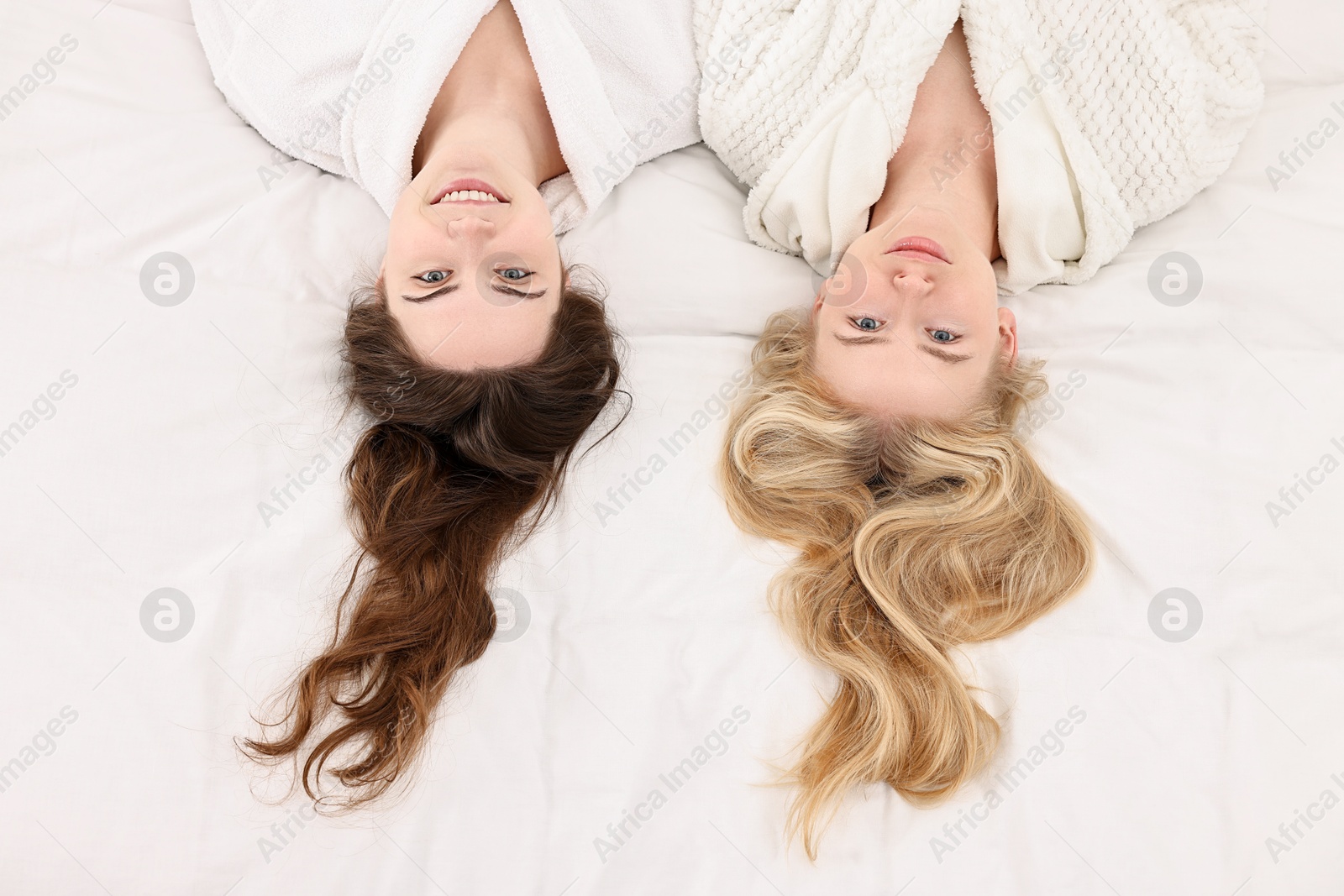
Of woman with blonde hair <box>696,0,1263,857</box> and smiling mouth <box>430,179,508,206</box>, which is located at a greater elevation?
smiling mouth <box>430,179,508,206</box>

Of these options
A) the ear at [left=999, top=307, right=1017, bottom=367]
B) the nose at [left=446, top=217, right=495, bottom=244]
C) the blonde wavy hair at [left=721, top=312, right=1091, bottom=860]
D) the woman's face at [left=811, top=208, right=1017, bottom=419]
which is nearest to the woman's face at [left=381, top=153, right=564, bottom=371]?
the nose at [left=446, top=217, right=495, bottom=244]

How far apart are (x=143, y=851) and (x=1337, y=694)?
185 cm

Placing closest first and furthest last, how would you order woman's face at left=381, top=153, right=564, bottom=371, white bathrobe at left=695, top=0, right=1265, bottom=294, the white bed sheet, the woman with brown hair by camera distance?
the white bed sheet, the woman with brown hair, woman's face at left=381, top=153, right=564, bottom=371, white bathrobe at left=695, top=0, right=1265, bottom=294

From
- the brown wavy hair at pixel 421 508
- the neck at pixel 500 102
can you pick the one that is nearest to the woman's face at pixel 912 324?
the brown wavy hair at pixel 421 508

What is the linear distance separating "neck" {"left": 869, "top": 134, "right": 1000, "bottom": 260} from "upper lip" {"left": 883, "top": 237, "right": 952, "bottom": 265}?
0.14m

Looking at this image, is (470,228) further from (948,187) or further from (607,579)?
(948,187)

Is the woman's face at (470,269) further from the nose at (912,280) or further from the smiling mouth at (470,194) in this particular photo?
the nose at (912,280)

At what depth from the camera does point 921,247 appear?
1.71 m

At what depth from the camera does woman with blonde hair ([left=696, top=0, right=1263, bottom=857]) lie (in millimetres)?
1567

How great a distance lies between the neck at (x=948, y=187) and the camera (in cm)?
186

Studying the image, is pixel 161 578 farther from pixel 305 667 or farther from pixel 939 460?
pixel 939 460

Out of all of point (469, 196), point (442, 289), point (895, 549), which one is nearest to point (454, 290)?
point (442, 289)

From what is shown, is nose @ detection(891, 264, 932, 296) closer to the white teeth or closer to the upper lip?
the upper lip

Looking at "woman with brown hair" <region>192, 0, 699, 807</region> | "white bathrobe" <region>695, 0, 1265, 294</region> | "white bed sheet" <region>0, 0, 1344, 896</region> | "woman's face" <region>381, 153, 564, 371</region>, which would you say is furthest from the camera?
"white bathrobe" <region>695, 0, 1265, 294</region>
